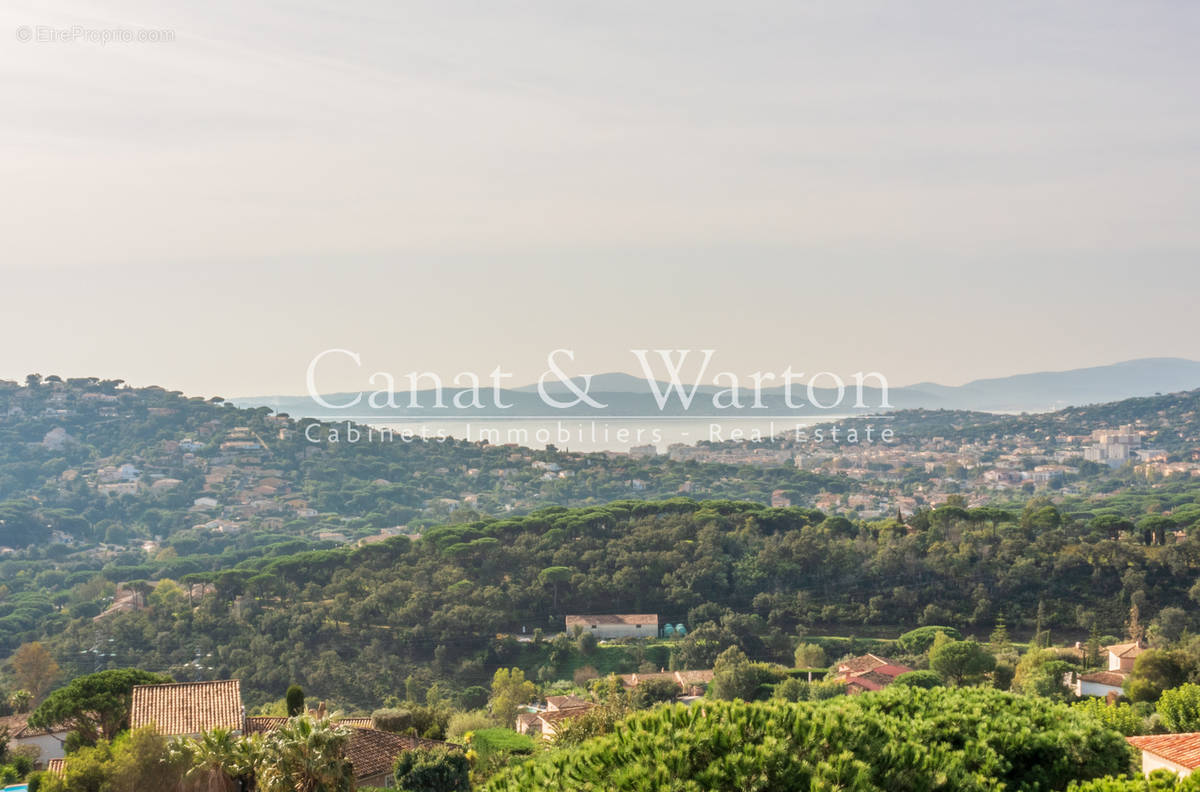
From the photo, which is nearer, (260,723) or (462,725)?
(260,723)

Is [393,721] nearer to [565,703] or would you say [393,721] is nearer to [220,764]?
[565,703]

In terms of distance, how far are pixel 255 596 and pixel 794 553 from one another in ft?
57.5

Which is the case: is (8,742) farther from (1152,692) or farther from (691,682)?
(1152,692)

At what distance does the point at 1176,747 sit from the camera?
11594 mm

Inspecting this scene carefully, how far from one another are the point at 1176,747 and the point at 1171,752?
0.22 meters

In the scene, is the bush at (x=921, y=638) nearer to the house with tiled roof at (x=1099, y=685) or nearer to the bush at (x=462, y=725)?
the house with tiled roof at (x=1099, y=685)

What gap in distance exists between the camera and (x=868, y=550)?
37.8m

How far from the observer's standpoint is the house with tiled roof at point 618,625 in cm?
3347

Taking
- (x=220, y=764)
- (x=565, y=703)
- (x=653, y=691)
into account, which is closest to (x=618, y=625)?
(x=653, y=691)

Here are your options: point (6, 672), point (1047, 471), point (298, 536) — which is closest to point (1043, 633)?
point (6, 672)

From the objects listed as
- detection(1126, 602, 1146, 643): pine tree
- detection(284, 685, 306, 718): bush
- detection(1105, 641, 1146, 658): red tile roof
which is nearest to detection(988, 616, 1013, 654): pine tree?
detection(1105, 641, 1146, 658): red tile roof

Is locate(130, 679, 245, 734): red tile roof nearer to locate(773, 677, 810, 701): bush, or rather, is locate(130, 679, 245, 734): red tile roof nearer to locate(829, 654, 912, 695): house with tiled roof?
locate(773, 677, 810, 701): bush

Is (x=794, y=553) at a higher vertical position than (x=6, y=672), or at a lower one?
higher

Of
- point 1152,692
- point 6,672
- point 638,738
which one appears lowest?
point 6,672
